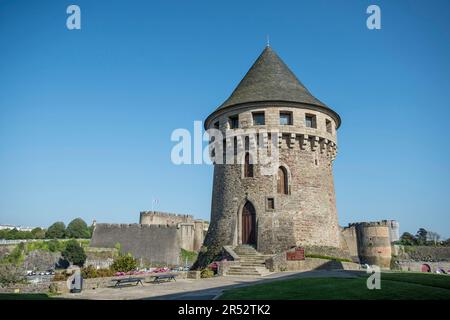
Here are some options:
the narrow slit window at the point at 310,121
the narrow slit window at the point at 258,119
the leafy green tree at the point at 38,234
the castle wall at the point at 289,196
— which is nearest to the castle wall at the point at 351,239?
the castle wall at the point at 289,196

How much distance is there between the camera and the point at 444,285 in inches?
462

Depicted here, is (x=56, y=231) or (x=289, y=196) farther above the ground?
(x=289, y=196)

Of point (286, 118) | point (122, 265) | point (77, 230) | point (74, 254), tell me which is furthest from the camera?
point (77, 230)

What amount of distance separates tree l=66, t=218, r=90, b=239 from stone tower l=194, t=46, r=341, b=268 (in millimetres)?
74250

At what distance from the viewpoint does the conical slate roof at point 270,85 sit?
23250 mm

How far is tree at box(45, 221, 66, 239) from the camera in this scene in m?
83.8

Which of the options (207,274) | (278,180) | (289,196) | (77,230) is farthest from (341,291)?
(77,230)

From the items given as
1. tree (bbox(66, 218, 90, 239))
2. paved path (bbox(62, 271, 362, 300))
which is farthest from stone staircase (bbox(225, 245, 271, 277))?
tree (bbox(66, 218, 90, 239))

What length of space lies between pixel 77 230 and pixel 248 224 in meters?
78.9

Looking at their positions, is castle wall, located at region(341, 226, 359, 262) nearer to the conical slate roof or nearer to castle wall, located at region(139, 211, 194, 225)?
the conical slate roof

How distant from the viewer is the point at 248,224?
886 inches

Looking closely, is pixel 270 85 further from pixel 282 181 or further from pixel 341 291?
pixel 341 291

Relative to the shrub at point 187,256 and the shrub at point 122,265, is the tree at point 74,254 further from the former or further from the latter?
the shrub at point 122,265
